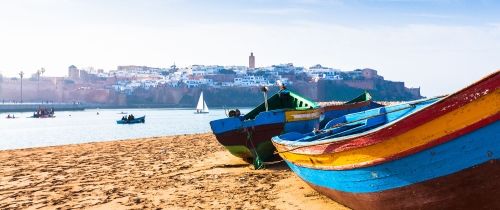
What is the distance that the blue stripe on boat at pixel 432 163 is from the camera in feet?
15.3

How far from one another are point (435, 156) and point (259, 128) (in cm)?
695

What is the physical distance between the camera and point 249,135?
1151 centimetres

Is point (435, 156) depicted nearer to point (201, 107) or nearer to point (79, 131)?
point (79, 131)

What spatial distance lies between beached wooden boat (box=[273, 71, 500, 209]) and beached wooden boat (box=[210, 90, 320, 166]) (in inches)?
228

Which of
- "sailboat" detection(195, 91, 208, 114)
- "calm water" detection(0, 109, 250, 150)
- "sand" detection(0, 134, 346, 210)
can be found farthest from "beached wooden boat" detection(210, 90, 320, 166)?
"sailboat" detection(195, 91, 208, 114)

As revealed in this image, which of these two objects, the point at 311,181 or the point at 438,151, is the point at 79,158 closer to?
the point at 311,181

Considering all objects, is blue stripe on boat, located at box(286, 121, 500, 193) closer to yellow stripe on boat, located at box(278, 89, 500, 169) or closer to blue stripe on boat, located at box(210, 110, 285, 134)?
yellow stripe on boat, located at box(278, 89, 500, 169)

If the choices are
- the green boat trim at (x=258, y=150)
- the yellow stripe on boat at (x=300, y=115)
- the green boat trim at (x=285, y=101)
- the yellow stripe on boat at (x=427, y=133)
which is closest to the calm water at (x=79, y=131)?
the green boat trim at (x=285, y=101)

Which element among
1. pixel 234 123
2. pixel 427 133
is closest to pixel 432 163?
pixel 427 133

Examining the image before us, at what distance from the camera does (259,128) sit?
11.6m

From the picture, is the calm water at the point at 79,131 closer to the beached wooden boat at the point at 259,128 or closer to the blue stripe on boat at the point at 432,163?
the beached wooden boat at the point at 259,128

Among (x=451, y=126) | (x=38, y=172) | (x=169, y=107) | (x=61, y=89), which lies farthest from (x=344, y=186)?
(x=61, y=89)

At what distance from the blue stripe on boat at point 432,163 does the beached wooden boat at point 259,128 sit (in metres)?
5.82

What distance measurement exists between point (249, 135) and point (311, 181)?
433 centimetres
